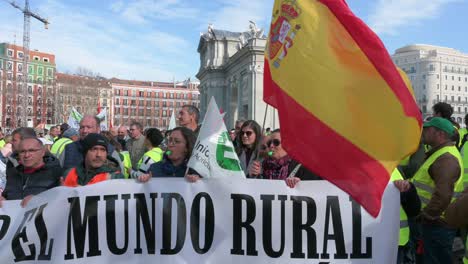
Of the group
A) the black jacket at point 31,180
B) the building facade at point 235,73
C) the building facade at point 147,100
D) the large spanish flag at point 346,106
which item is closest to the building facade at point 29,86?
the building facade at point 147,100

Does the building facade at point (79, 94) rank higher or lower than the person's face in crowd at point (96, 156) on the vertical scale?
higher

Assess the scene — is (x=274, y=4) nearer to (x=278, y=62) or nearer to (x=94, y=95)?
(x=278, y=62)

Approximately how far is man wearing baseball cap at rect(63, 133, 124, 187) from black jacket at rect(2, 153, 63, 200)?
23 cm

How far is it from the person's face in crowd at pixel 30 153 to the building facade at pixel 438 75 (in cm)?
11093

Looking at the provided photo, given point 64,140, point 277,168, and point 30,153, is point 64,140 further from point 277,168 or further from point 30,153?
point 277,168

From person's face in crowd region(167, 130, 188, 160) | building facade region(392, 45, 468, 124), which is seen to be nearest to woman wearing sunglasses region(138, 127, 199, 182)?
person's face in crowd region(167, 130, 188, 160)

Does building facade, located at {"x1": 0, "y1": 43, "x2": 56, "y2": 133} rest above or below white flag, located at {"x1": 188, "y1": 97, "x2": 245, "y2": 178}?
above

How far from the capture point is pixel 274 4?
405 cm

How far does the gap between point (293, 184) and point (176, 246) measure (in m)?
1.05

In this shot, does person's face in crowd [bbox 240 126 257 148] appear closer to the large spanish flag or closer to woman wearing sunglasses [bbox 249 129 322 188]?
woman wearing sunglasses [bbox 249 129 322 188]

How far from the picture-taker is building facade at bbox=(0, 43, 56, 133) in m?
101

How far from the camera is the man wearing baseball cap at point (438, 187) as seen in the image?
441 centimetres

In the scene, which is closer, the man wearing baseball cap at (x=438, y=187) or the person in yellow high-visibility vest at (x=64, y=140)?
the man wearing baseball cap at (x=438, y=187)

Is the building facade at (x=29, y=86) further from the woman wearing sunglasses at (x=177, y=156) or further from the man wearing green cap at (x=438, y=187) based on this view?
the man wearing green cap at (x=438, y=187)
